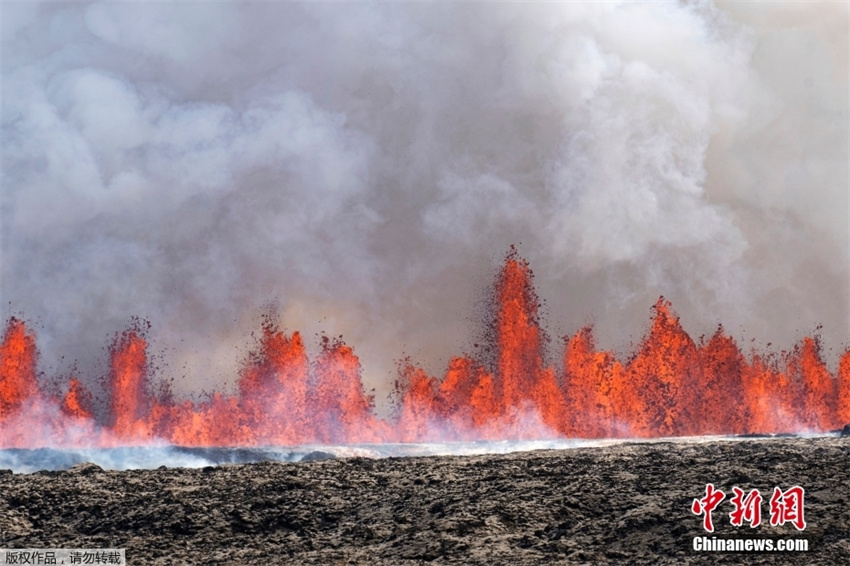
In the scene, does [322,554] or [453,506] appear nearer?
[322,554]

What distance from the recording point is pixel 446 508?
19281 millimetres

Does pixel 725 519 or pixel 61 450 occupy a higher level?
pixel 61 450

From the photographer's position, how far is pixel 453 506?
1928 cm

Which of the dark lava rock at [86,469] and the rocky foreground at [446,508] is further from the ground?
the dark lava rock at [86,469]

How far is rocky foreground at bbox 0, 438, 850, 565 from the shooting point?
1678cm

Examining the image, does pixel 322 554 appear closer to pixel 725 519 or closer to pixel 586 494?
pixel 586 494

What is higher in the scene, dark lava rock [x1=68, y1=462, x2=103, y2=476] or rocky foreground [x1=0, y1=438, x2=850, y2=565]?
dark lava rock [x1=68, y1=462, x2=103, y2=476]

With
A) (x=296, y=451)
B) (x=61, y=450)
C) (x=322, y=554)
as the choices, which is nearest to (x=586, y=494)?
(x=322, y=554)

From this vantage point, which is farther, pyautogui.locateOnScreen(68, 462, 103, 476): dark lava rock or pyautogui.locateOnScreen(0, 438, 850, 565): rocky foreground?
pyautogui.locateOnScreen(68, 462, 103, 476): dark lava rock

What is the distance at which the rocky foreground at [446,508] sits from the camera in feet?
55.1

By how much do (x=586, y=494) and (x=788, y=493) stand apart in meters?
3.95

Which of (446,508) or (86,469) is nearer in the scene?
(446,508)

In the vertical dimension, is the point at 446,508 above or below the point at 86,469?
below

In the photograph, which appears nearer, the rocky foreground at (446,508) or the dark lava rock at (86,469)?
the rocky foreground at (446,508)
